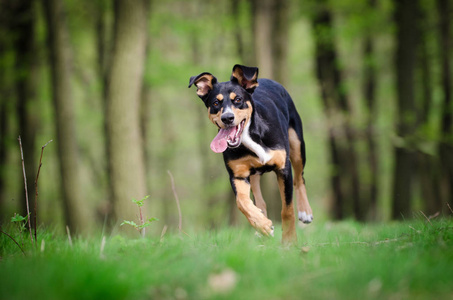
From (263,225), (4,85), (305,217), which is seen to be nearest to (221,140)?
(263,225)

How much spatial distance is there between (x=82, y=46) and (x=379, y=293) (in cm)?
1867

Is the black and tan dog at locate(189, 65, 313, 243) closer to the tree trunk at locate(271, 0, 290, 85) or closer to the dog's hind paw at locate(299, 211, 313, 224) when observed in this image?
the dog's hind paw at locate(299, 211, 313, 224)

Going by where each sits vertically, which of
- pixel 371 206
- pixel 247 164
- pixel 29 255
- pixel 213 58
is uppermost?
pixel 213 58

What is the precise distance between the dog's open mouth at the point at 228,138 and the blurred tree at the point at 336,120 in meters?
10.9

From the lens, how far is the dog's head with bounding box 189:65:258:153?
4.59 meters

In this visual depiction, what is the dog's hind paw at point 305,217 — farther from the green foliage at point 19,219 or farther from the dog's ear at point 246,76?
the green foliage at point 19,219

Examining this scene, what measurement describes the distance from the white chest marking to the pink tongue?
0.21 m

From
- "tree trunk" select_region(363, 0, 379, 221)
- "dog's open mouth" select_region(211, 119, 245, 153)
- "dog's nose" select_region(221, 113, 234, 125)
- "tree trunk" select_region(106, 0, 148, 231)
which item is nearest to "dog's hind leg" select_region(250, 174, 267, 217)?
"dog's open mouth" select_region(211, 119, 245, 153)

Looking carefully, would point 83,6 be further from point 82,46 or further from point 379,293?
point 379,293

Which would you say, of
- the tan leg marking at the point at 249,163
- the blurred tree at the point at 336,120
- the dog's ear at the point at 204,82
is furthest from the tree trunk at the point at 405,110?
the dog's ear at the point at 204,82

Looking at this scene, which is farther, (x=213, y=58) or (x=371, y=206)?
(x=213, y=58)

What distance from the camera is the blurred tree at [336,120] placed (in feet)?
50.3

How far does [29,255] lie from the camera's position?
3.77m

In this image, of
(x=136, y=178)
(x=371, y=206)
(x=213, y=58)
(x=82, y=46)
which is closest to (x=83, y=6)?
(x=82, y=46)
